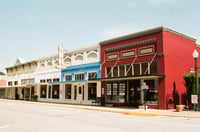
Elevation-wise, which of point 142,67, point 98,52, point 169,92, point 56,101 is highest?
point 98,52

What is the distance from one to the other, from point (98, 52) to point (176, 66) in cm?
989

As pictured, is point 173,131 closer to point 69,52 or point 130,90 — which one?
point 130,90

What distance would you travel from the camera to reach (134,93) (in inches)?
892

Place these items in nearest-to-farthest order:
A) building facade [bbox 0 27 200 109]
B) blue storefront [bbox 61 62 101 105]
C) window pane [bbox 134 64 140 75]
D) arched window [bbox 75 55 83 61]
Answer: building facade [bbox 0 27 200 109] → window pane [bbox 134 64 140 75] → blue storefront [bbox 61 62 101 105] → arched window [bbox 75 55 83 61]

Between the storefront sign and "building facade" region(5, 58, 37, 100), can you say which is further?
"building facade" region(5, 58, 37, 100)

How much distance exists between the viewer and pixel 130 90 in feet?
75.7

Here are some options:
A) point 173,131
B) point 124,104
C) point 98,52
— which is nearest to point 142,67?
point 124,104

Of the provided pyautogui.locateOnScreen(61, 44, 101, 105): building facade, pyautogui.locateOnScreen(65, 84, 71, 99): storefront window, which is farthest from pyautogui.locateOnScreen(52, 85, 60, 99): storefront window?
pyautogui.locateOnScreen(65, 84, 71, 99): storefront window

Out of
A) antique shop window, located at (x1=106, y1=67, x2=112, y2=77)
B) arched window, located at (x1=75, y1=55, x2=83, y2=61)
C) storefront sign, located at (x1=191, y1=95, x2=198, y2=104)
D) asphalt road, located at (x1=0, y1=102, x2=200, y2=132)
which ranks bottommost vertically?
asphalt road, located at (x1=0, y1=102, x2=200, y2=132)

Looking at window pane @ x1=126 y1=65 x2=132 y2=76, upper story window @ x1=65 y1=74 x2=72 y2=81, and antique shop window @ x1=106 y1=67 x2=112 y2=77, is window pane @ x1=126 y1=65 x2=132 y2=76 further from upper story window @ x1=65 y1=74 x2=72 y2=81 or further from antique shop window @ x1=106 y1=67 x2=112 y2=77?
upper story window @ x1=65 y1=74 x2=72 y2=81

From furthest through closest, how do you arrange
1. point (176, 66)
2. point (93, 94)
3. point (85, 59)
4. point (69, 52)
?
1. point (69, 52)
2. point (85, 59)
3. point (93, 94)
4. point (176, 66)

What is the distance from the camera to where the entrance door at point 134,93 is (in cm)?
2229

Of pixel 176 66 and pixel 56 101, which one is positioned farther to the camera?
pixel 56 101

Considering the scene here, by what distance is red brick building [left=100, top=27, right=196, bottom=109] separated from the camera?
20.3 metres
